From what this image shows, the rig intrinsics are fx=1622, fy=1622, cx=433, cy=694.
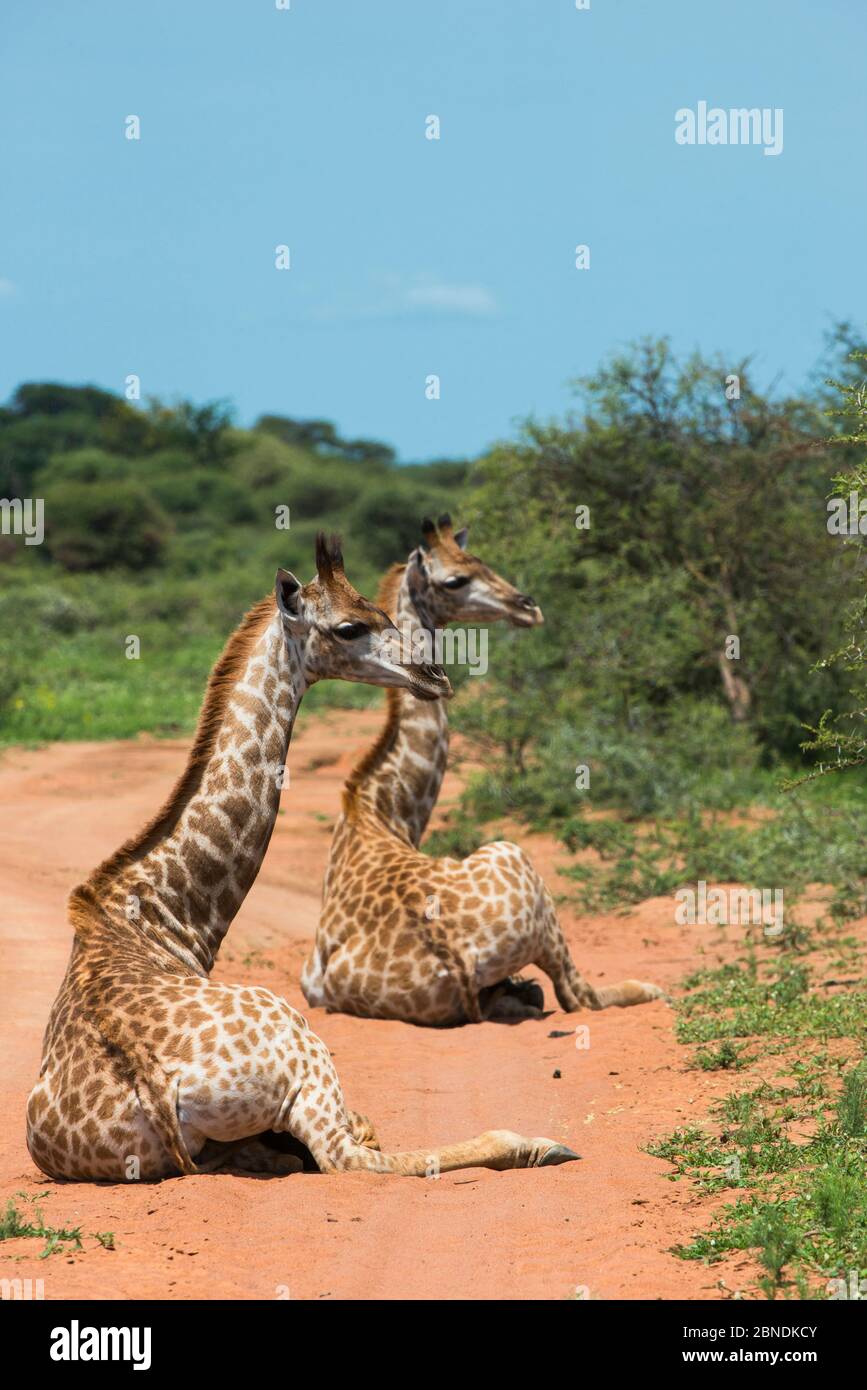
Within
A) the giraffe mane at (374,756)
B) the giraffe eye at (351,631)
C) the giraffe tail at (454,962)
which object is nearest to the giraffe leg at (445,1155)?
the giraffe eye at (351,631)

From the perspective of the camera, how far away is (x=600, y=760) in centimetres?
1528

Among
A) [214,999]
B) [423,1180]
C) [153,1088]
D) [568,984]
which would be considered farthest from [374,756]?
[153,1088]

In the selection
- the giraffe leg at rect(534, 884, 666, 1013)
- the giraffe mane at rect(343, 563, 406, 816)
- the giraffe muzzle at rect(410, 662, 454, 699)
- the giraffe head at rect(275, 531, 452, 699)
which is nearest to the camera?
the giraffe head at rect(275, 531, 452, 699)

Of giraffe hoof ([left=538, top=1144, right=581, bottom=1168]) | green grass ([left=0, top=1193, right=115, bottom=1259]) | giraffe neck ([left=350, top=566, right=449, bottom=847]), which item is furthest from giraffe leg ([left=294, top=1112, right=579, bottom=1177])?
giraffe neck ([left=350, top=566, right=449, bottom=847])

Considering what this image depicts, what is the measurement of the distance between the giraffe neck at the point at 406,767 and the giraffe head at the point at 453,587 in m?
0.93

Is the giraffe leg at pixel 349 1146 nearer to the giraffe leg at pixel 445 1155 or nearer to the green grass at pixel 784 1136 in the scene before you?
the giraffe leg at pixel 445 1155

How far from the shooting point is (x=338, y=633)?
6949mm

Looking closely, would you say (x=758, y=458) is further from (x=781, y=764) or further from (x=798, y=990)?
(x=798, y=990)

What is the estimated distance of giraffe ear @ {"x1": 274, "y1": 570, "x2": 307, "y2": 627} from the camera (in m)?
6.83

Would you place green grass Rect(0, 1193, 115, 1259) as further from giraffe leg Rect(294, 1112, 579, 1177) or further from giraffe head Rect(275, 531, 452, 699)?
giraffe head Rect(275, 531, 452, 699)

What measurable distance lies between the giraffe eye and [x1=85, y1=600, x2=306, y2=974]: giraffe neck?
8.3 inches

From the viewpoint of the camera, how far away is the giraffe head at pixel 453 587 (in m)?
10.4

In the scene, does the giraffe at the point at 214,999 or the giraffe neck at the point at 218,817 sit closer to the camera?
the giraffe at the point at 214,999

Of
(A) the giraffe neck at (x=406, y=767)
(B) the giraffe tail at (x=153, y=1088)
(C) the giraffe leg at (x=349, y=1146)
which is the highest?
(A) the giraffe neck at (x=406, y=767)
